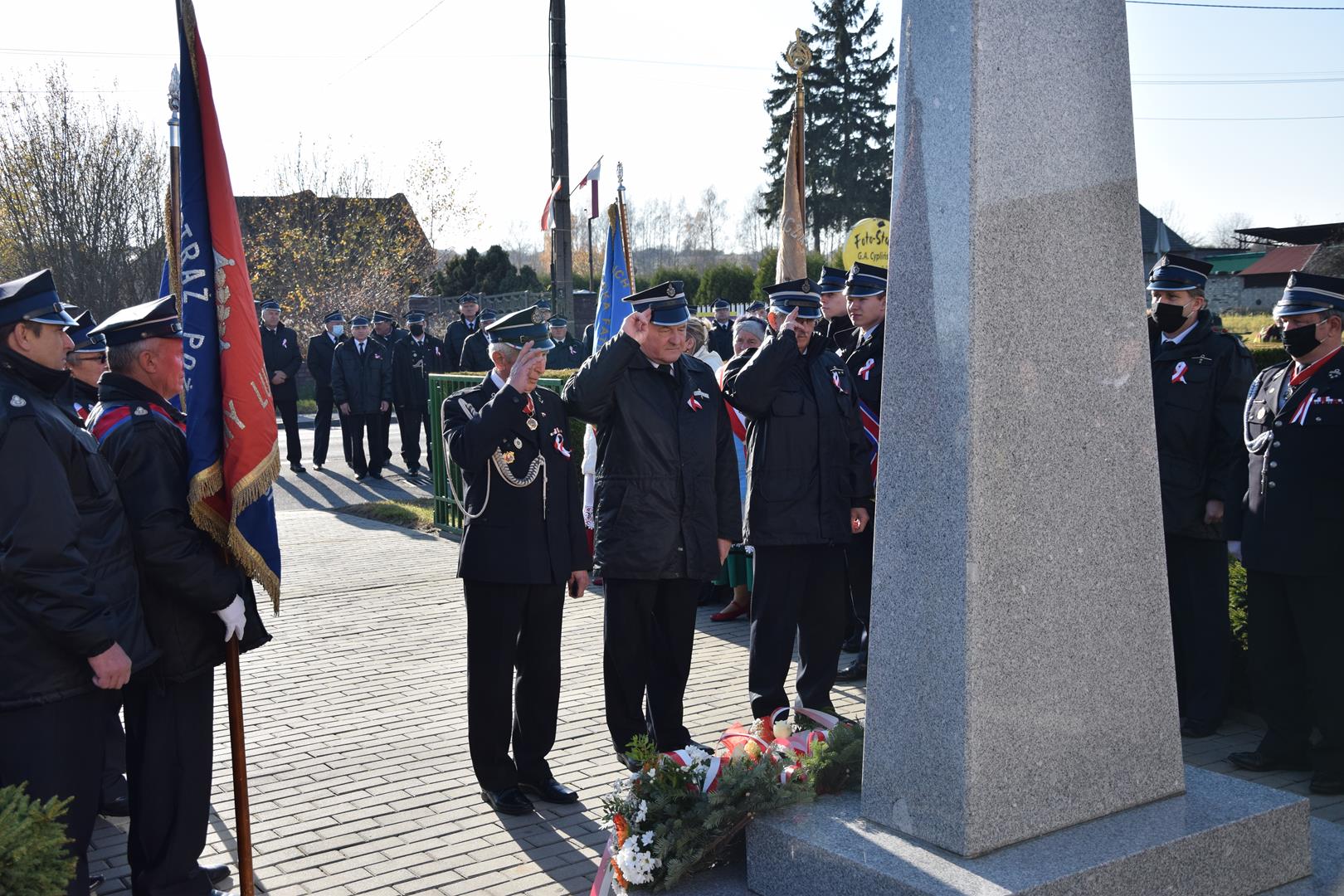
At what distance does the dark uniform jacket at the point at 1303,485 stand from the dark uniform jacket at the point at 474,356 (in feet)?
32.4

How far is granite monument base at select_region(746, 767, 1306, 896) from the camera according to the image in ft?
10.9

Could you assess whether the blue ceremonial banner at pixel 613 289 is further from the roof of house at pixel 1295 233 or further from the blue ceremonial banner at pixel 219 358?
the roof of house at pixel 1295 233

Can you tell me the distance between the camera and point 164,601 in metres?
4.14

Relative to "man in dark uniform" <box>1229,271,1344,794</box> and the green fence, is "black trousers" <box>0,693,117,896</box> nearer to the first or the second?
"man in dark uniform" <box>1229,271,1344,794</box>

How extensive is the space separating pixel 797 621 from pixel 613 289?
3801mm

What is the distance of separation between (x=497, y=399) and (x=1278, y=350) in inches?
470

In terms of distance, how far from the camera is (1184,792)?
3.93 meters

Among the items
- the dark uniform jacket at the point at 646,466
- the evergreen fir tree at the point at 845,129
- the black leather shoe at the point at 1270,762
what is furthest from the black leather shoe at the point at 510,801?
the evergreen fir tree at the point at 845,129

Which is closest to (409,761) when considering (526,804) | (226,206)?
(526,804)

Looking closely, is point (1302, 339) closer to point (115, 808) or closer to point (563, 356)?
point (115, 808)

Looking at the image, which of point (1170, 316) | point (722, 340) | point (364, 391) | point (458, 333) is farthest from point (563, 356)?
point (1170, 316)

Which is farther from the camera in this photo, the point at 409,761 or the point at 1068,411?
the point at 409,761

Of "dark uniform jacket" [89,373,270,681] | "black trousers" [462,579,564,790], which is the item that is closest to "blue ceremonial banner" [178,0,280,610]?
"dark uniform jacket" [89,373,270,681]

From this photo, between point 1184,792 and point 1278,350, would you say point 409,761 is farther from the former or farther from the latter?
point 1278,350
